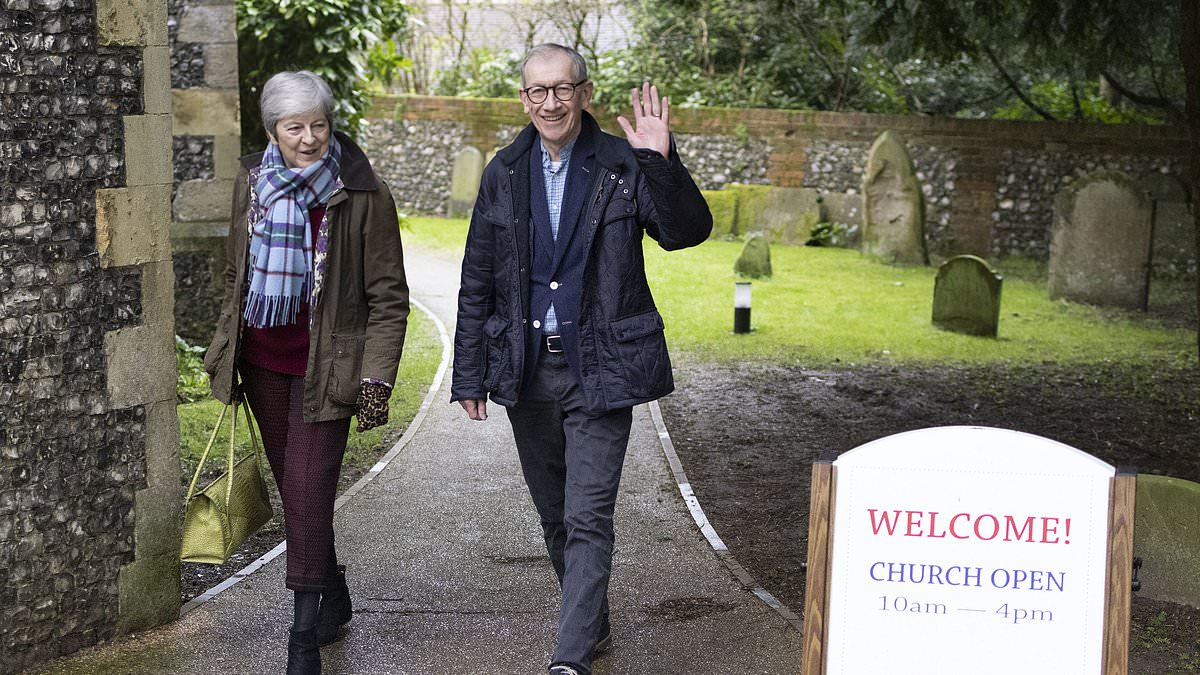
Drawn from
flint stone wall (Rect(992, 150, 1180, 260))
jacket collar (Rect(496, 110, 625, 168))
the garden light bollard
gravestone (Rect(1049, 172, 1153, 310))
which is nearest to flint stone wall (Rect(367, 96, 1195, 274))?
flint stone wall (Rect(992, 150, 1180, 260))

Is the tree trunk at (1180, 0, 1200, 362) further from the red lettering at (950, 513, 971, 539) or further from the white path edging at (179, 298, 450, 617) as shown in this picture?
the red lettering at (950, 513, 971, 539)

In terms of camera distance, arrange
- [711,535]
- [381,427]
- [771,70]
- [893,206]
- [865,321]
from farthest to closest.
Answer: [771,70]
[893,206]
[865,321]
[381,427]
[711,535]

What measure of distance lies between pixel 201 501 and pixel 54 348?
2.31 feet

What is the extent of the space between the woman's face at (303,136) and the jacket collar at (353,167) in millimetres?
119

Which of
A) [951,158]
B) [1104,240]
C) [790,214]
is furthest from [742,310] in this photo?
[951,158]

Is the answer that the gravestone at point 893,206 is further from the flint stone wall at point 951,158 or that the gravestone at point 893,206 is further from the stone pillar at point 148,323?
the stone pillar at point 148,323

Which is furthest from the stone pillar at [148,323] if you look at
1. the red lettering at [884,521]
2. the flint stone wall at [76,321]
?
the red lettering at [884,521]

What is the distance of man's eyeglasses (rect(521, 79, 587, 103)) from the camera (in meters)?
4.47

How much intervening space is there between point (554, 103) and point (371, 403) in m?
1.12

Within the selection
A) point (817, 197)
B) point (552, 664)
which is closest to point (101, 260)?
point (552, 664)

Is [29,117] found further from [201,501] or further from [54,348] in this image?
[201,501]

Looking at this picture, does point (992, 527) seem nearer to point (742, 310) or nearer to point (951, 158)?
point (742, 310)

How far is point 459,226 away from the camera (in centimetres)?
2142

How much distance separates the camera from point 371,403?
4617mm
